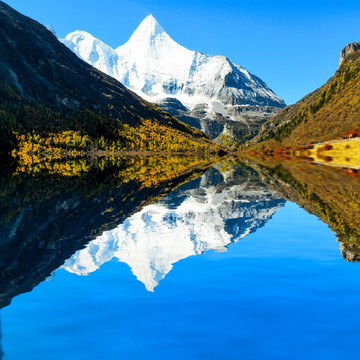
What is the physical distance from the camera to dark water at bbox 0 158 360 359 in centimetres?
858

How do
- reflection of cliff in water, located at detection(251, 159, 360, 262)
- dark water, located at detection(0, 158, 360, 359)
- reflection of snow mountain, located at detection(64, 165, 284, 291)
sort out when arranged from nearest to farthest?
1. dark water, located at detection(0, 158, 360, 359)
2. reflection of snow mountain, located at detection(64, 165, 284, 291)
3. reflection of cliff in water, located at detection(251, 159, 360, 262)

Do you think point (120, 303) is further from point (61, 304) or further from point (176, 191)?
point (176, 191)

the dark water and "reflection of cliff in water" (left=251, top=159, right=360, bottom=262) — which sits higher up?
"reflection of cliff in water" (left=251, top=159, right=360, bottom=262)

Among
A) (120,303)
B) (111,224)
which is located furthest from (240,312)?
(111,224)

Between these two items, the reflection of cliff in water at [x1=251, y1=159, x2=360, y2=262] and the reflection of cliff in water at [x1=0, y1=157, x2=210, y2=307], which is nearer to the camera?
the reflection of cliff in water at [x1=0, y1=157, x2=210, y2=307]

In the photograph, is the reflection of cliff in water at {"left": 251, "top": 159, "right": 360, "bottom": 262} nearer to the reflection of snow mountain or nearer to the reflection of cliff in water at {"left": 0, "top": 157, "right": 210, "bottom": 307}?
the reflection of snow mountain

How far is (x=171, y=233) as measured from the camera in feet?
67.8

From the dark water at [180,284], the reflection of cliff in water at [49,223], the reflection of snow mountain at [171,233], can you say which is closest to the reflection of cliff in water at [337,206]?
the dark water at [180,284]

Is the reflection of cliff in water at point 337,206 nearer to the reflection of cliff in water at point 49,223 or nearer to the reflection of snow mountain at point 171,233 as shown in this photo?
the reflection of snow mountain at point 171,233

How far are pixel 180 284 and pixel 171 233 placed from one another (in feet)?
26.3

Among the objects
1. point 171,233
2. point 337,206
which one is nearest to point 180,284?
point 171,233

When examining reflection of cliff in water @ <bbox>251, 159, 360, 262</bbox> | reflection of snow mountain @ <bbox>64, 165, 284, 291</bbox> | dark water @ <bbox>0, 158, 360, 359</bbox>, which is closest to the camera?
dark water @ <bbox>0, 158, 360, 359</bbox>

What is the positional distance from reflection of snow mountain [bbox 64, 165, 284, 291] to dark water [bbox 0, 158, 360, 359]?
0.30 feet

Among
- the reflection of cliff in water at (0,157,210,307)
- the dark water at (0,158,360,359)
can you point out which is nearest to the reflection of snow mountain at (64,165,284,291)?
the dark water at (0,158,360,359)
